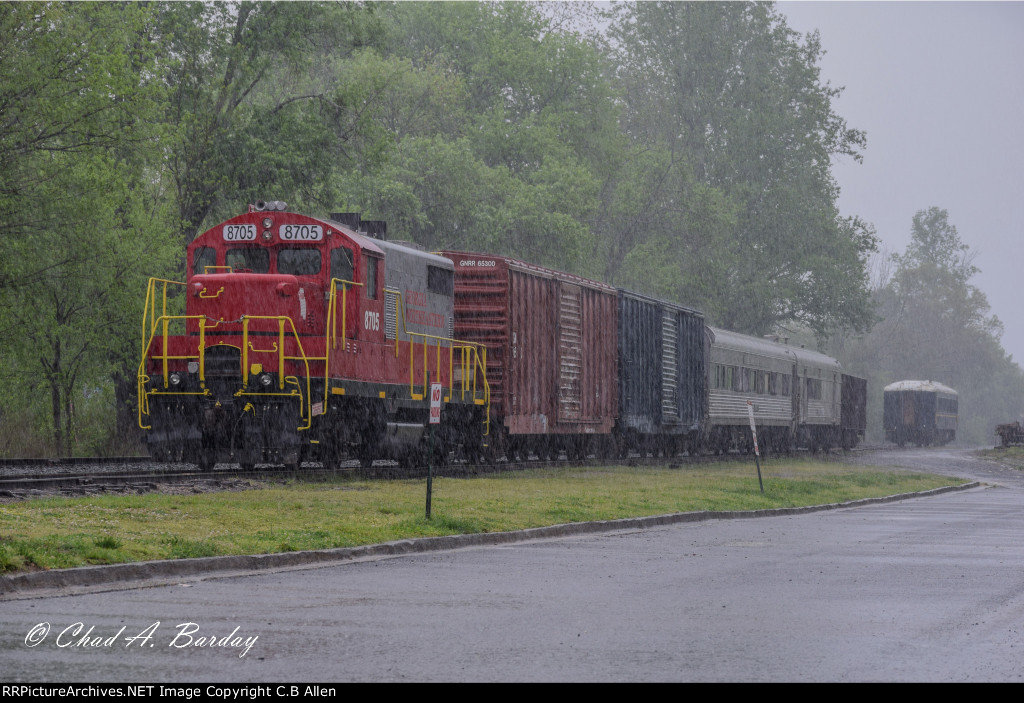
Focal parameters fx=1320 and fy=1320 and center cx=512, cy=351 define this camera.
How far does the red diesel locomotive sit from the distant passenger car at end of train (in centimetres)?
6363

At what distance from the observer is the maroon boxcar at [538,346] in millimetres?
28406

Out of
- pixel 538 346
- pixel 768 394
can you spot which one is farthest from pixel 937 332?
pixel 538 346

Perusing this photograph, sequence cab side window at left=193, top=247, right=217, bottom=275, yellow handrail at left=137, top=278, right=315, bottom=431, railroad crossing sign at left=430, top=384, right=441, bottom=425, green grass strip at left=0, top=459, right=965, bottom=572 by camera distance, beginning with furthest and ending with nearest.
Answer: cab side window at left=193, top=247, right=217, bottom=275
yellow handrail at left=137, top=278, right=315, bottom=431
railroad crossing sign at left=430, top=384, right=441, bottom=425
green grass strip at left=0, top=459, right=965, bottom=572

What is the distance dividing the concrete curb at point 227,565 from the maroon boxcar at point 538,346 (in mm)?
9903

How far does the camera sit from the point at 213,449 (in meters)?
22.3

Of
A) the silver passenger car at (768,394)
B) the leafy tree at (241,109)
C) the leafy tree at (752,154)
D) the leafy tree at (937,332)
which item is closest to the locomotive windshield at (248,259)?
the leafy tree at (241,109)

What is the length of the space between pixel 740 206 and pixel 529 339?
41281 millimetres

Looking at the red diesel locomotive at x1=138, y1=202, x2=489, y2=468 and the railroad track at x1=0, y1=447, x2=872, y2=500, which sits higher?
the red diesel locomotive at x1=138, y1=202, x2=489, y2=468

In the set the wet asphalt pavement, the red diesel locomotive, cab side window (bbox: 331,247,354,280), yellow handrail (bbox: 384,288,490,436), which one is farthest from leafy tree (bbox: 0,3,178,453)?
the wet asphalt pavement

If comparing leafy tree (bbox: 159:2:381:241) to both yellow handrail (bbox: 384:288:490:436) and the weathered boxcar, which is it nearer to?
the weathered boxcar

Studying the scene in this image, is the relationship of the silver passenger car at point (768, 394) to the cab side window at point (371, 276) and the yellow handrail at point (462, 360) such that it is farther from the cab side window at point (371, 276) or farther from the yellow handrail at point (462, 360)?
the cab side window at point (371, 276)

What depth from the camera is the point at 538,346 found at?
97.5 feet

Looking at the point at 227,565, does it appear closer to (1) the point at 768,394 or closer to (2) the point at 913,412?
(1) the point at 768,394

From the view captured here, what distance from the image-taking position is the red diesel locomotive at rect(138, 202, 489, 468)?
857 inches
